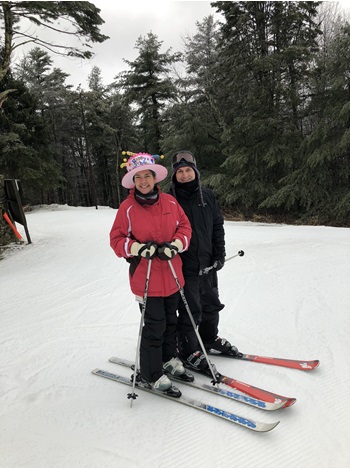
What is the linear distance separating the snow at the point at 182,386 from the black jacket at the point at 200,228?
105 cm

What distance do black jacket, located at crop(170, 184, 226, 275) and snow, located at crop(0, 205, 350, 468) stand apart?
105cm

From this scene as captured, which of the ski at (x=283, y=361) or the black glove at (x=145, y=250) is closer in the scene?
the black glove at (x=145, y=250)

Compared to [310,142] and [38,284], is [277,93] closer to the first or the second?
[310,142]

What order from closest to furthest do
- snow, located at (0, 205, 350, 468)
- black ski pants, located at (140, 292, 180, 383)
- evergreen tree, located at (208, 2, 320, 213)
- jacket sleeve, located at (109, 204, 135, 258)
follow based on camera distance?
snow, located at (0, 205, 350, 468), jacket sleeve, located at (109, 204, 135, 258), black ski pants, located at (140, 292, 180, 383), evergreen tree, located at (208, 2, 320, 213)

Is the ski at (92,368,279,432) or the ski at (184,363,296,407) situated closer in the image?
the ski at (92,368,279,432)

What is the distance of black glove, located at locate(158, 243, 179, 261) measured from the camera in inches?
98.2

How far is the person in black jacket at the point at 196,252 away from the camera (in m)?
2.94

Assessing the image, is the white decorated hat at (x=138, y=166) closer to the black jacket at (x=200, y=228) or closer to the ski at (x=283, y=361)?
the black jacket at (x=200, y=228)

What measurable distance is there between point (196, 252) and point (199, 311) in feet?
1.80

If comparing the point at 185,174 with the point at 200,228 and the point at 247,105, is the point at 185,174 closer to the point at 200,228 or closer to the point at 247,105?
the point at 200,228

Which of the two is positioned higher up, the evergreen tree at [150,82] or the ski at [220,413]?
the evergreen tree at [150,82]

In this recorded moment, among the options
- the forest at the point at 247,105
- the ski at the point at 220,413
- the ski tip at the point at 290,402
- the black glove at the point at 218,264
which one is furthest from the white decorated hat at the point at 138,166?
the forest at the point at 247,105

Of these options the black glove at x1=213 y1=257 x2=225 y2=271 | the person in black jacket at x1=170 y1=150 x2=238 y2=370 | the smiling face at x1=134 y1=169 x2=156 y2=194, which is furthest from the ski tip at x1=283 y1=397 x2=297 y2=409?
the smiling face at x1=134 y1=169 x2=156 y2=194

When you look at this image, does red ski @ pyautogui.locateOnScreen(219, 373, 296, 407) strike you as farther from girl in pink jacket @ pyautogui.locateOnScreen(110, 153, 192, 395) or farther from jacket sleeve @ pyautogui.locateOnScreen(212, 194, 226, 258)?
jacket sleeve @ pyautogui.locateOnScreen(212, 194, 226, 258)
